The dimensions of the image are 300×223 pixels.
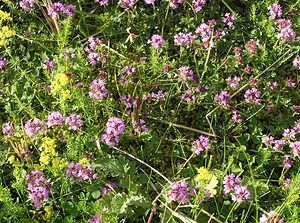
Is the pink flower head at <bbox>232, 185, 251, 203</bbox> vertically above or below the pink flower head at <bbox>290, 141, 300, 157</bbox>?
below

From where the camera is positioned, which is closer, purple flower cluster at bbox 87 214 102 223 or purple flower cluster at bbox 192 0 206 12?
purple flower cluster at bbox 87 214 102 223

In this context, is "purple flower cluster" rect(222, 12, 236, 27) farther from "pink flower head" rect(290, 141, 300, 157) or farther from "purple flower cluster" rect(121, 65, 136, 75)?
"pink flower head" rect(290, 141, 300, 157)

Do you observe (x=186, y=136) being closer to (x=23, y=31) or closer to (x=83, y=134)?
(x=83, y=134)

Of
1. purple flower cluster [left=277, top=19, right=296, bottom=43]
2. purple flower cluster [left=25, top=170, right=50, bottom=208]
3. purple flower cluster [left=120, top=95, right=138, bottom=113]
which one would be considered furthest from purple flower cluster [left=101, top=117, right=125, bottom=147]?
purple flower cluster [left=277, top=19, right=296, bottom=43]

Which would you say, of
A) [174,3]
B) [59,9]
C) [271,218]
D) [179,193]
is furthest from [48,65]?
[271,218]

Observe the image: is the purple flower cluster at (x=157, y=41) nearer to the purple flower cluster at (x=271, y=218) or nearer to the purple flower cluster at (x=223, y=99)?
the purple flower cluster at (x=223, y=99)

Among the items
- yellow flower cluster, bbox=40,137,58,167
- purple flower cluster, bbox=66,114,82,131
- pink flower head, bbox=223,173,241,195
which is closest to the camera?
yellow flower cluster, bbox=40,137,58,167

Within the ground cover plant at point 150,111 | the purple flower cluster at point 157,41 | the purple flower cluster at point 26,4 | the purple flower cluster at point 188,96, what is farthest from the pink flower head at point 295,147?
the purple flower cluster at point 26,4

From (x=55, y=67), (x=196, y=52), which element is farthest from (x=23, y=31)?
(x=196, y=52)
